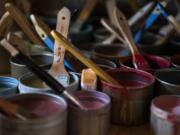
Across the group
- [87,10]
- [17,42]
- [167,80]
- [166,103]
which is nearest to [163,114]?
[166,103]

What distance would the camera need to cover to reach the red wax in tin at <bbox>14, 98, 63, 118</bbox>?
1.74 ft

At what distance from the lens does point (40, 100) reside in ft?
1.85

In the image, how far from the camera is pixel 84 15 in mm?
892

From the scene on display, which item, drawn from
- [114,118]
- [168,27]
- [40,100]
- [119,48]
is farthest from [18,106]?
[168,27]

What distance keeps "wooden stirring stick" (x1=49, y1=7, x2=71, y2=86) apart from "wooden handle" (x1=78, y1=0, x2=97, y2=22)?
235mm

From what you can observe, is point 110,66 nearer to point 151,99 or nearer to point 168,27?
point 151,99

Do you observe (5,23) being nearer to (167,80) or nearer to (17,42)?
(17,42)

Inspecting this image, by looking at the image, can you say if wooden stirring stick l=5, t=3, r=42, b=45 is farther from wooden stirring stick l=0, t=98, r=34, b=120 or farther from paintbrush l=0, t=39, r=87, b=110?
wooden stirring stick l=0, t=98, r=34, b=120

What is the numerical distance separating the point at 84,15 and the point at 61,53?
10.4 inches

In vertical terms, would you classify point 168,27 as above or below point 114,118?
above

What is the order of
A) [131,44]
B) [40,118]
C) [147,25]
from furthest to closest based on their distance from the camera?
[147,25], [131,44], [40,118]

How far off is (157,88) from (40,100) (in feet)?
0.63

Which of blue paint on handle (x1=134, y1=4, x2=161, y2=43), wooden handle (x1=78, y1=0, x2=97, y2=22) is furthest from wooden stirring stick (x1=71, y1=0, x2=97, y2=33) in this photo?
blue paint on handle (x1=134, y1=4, x2=161, y2=43)

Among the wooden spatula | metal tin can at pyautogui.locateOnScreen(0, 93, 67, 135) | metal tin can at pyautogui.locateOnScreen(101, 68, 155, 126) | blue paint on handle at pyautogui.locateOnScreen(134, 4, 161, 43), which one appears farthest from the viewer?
blue paint on handle at pyautogui.locateOnScreen(134, 4, 161, 43)
